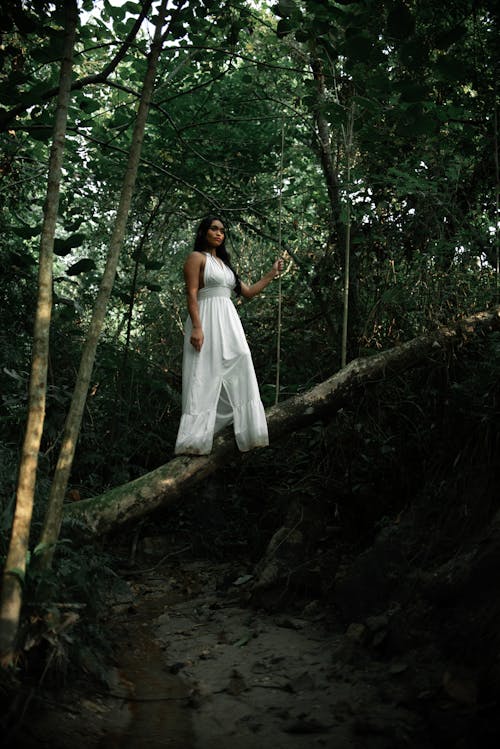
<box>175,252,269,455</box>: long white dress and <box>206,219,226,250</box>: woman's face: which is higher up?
<box>206,219,226,250</box>: woman's face

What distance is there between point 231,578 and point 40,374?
3.15 metres

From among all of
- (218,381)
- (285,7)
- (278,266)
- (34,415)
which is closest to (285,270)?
(278,266)

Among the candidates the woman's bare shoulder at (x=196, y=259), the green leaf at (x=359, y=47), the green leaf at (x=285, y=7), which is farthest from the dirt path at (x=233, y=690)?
the green leaf at (x=285, y=7)

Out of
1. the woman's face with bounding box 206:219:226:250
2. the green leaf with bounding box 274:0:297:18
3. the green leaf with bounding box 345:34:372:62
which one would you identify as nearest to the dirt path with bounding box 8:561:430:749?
the woman's face with bounding box 206:219:226:250

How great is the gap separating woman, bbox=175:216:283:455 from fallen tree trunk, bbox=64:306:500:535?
0.47 feet

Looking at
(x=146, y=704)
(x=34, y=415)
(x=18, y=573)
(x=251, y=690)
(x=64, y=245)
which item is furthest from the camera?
(x=64, y=245)

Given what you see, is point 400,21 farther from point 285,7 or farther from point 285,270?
point 285,270

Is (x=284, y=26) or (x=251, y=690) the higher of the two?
(x=284, y=26)

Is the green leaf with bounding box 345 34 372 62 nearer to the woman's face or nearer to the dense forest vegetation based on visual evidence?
the dense forest vegetation

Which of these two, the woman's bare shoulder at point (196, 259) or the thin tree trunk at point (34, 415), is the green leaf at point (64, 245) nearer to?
the woman's bare shoulder at point (196, 259)

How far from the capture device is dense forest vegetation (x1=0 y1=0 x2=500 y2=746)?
11.4 ft

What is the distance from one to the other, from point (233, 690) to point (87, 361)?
1949 mm

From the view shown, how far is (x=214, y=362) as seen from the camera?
16.3 feet

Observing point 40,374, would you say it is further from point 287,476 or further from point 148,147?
point 148,147
